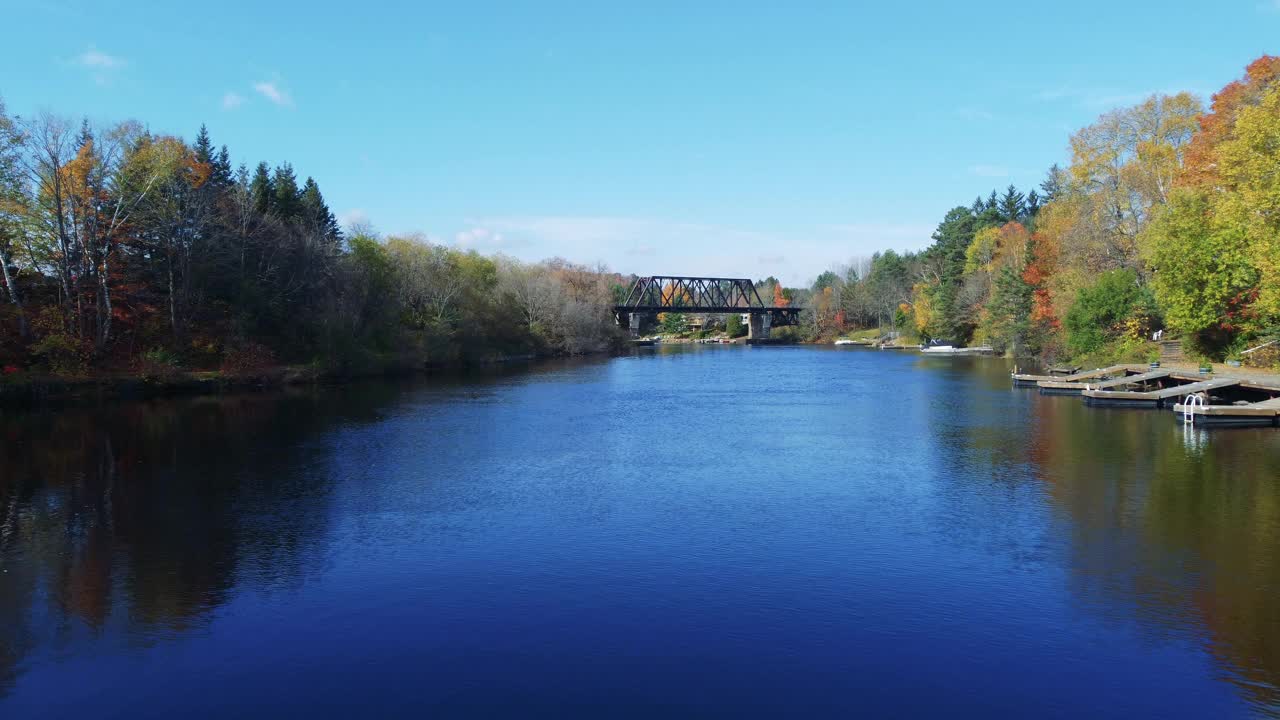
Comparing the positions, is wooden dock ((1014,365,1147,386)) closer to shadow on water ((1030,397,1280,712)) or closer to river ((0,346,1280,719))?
shadow on water ((1030,397,1280,712))

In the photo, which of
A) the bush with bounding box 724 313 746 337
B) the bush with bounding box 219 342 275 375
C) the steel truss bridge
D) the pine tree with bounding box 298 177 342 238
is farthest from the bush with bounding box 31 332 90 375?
the bush with bounding box 724 313 746 337

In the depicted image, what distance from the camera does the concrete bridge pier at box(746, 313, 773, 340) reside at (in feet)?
430

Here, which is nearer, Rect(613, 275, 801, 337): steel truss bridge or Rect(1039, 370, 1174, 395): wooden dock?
Rect(1039, 370, 1174, 395): wooden dock

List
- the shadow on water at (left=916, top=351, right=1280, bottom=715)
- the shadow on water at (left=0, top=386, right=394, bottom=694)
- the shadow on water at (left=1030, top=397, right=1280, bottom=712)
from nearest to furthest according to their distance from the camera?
Result: the shadow on water at (left=1030, top=397, right=1280, bottom=712) < the shadow on water at (left=916, top=351, right=1280, bottom=715) < the shadow on water at (left=0, top=386, right=394, bottom=694)

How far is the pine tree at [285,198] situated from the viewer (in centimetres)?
5742

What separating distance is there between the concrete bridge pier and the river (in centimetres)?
10471

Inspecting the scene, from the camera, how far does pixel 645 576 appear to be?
1293 cm

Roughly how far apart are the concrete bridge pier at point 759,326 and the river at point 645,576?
104710 mm

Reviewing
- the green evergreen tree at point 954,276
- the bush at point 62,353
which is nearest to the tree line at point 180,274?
the bush at point 62,353

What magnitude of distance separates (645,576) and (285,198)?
54.3 m

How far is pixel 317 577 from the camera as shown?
13.0 m

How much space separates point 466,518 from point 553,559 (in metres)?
3.37

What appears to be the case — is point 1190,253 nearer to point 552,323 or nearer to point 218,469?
point 218,469

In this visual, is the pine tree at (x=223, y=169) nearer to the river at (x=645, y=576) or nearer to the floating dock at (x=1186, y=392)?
the river at (x=645, y=576)
